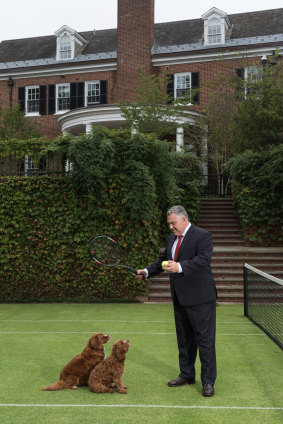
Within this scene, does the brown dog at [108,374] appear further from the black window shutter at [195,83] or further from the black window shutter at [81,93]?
the black window shutter at [81,93]


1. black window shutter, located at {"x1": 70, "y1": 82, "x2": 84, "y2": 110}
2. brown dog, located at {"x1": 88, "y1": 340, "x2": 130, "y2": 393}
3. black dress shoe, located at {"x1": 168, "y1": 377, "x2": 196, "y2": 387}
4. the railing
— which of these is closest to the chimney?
black window shutter, located at {"x1": 70, "y1": 82, "x2": 84, "y2": 110}

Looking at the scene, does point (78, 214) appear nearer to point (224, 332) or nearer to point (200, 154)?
point (224, 332)

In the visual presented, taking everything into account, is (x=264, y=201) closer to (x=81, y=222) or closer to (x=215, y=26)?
(x=81, y=222)

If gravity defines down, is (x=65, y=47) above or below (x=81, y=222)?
above

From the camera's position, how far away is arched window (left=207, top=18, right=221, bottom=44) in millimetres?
29188

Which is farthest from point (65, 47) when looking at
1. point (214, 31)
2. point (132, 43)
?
point (214, 31)

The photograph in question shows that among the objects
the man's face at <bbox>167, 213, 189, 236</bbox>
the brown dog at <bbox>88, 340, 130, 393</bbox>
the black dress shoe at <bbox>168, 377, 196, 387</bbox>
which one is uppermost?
the man's face at <bbox>167, 213, 189, 236</bbox>

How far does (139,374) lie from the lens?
21.4ft

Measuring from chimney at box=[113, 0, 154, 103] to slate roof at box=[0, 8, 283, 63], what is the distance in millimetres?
1461

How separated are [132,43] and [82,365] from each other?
26.6 metres

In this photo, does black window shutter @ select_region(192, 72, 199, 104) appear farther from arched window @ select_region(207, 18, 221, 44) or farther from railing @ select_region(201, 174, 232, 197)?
railing @ select_region(201, 174, 232, 197)

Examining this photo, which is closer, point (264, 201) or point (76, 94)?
point (264, 201)

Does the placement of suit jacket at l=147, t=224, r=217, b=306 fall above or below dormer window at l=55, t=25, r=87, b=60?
below

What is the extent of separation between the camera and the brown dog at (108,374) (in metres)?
5.41
